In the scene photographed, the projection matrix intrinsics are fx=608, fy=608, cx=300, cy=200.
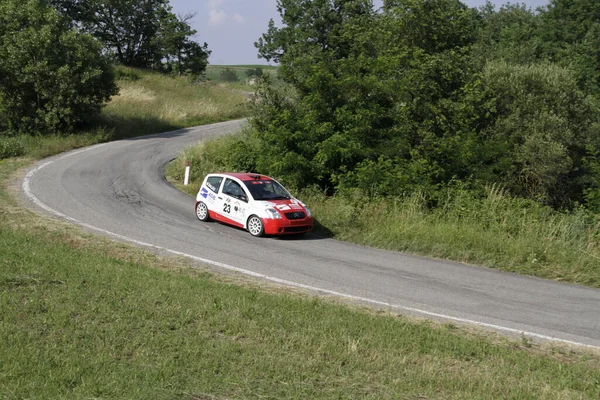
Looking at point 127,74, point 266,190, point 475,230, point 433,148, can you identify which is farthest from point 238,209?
point 127,74

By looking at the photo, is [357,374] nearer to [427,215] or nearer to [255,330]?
[255,330]

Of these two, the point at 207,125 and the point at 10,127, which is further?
the point at 207,125

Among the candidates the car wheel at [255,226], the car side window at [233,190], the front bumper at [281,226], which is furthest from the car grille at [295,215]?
the car side window at [233,190]

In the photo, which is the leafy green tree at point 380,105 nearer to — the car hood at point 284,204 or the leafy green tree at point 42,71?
the car hood at point 284,204

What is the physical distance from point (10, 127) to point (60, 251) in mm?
24718

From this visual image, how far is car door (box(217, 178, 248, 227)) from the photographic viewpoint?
1725 centimetres

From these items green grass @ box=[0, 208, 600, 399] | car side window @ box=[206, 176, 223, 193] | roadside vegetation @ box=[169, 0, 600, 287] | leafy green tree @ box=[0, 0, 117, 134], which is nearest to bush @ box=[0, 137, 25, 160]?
leafy green tree @ box=[0, 0, 117, 134]

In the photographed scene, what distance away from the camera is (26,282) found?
9.01 metres

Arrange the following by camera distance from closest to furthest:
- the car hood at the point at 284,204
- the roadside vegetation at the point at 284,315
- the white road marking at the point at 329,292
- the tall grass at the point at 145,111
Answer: the roadside vegetation at the point at 284,315, the white road marking at the point at 329,292, the car hood at the point at 284,204, the tall grass at the point at 145,111

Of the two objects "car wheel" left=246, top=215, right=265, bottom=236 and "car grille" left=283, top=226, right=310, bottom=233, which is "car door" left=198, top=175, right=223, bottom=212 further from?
"car grille" left=283, top=226, right=310, bottom=233

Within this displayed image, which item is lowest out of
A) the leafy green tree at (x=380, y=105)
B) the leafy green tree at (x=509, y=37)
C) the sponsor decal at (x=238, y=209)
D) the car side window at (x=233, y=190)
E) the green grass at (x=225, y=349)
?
the green grass at (x=225, y=349)

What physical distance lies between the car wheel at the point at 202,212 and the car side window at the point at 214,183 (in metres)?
0.58

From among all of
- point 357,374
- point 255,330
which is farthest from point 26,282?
point 357,374

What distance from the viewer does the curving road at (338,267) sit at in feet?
35.6
